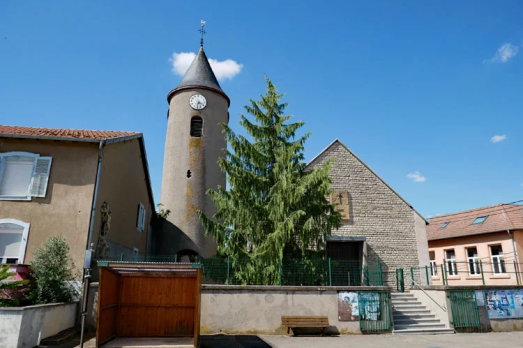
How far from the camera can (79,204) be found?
13.0 meters

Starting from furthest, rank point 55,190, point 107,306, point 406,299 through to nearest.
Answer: point 406,299 < point 55,190 < point 107,306

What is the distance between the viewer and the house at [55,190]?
41.4 ft

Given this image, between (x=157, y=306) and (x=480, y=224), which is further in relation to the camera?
(x=480, y=224)

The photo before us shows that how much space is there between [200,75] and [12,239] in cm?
1532

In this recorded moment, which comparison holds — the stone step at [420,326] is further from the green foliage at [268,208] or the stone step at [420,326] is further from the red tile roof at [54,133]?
the red tile roof at [54,133]

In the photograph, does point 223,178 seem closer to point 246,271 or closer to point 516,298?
point 246,271

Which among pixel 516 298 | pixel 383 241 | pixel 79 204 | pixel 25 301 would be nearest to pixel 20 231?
pixel 79 204

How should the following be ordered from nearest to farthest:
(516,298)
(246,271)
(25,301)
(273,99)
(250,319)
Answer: (25,301) < (250,319) < (246,271) < (516,298) < (273,99)

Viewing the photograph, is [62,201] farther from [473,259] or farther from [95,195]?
[473,259]

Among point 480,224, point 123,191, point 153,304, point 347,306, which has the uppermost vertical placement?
point 480,224

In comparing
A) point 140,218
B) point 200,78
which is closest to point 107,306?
point 140,218

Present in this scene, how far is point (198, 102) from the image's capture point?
2333 cm

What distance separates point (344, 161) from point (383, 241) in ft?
15.4

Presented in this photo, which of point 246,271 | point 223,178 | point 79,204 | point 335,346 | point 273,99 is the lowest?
point 335,346
